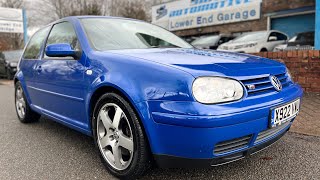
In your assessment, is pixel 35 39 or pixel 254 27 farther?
pixel 254 27

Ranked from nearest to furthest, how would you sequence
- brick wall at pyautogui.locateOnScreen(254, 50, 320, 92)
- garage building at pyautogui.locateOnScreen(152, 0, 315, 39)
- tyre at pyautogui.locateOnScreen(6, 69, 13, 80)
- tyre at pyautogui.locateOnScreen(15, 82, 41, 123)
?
1. tyre at pyautogui.locateOnScreen(15, 82, 41, 123)
2. brick wall at pyautogui.locateOnScreen(254, 50, 320, 92)
3. tyre at pyautogui.locateOnScreen(6, 69, 13, 80)
4. garage building at pyautogui.locateOnScreen(152, 0, 315, 39)

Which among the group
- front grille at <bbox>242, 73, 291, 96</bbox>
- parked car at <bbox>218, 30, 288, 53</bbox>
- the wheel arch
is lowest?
the wheel arch

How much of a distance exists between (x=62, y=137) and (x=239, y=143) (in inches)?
94.9

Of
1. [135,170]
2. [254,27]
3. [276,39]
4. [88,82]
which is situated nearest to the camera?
[135,170]

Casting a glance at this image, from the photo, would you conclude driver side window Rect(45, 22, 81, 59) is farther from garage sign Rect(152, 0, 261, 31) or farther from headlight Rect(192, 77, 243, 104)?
garage sign Rect(152, 0, 261, 31)

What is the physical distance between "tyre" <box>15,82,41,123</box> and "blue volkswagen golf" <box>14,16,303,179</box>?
149 cm

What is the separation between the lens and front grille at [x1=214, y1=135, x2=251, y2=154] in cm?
216

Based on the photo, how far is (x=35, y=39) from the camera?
15.0 feet

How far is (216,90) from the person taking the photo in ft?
7.11

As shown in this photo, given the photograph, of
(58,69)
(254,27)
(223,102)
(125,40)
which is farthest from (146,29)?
(254,27)

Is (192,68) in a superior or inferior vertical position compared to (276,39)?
inferior

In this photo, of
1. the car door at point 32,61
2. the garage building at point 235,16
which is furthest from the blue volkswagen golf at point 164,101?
the garage building at point 235,16

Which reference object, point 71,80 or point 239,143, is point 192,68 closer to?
point 239,143

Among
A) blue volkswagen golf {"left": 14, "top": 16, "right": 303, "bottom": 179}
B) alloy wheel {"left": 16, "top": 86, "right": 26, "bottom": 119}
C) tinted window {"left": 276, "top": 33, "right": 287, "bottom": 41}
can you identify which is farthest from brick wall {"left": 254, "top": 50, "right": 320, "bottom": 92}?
tinted window {"left": 276, "top": 33, "right": 287, "bottom": 41}
